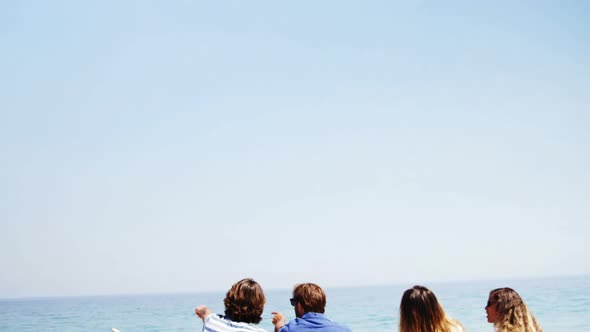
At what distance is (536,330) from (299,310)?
5.36 ft

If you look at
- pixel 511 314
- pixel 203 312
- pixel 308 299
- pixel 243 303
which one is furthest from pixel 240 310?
pixel 511 314

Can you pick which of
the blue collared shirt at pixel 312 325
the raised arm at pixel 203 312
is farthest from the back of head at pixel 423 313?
the raised arm at pixel 203 312

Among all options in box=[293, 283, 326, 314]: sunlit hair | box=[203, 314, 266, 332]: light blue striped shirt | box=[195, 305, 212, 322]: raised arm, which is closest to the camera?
box=[203, 314, 266, 332]: light blue striped shirt

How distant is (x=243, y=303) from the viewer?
3857 millimetres

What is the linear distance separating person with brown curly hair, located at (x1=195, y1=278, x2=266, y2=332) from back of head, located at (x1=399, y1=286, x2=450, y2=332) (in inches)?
39.3

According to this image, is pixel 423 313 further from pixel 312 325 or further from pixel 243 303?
pixel 243 303

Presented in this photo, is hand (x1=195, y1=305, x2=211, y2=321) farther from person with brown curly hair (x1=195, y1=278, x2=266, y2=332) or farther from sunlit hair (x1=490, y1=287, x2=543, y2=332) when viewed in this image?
sunlit hair (x1=490, y1=287, x2=543, y2=332)

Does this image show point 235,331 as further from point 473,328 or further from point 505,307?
point 473,328

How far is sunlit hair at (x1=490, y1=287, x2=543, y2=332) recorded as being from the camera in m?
3.67

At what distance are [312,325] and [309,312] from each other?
113 mm

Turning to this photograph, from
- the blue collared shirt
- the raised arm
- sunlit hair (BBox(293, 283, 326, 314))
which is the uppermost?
sunlit hair (BBox(293, 283, 326, 314))

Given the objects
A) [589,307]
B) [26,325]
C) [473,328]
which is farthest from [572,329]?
[26,325]

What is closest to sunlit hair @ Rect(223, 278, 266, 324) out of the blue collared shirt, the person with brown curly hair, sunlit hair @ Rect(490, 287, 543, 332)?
the person with brown curly hair

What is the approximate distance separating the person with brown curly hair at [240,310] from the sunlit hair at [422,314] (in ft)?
3.25
